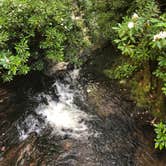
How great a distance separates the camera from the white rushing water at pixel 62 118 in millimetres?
5793

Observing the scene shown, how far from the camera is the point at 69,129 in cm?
591

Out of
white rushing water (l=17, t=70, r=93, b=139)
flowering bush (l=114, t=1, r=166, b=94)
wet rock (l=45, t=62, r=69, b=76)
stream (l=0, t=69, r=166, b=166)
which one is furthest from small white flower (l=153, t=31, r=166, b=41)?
wet rock (l=45, t=62, r=69, b=76)

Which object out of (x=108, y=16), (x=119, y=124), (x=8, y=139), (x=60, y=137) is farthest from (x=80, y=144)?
(x=108, y=16)

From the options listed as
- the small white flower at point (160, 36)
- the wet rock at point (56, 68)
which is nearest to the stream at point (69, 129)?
the wet rock at point (56, 68)

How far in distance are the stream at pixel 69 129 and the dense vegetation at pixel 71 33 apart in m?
0.55

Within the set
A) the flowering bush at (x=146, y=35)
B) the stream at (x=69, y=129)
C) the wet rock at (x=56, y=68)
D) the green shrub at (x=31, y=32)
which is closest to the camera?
the flowering bush at (x=146, y=35)

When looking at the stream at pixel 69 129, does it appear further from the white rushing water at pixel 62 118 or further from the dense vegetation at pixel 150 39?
the dense vegetation at pixel 150 39

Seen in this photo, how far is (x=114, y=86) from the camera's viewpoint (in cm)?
705

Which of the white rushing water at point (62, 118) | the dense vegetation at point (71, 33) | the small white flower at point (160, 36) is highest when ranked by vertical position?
the small white flower at point (160, 36)

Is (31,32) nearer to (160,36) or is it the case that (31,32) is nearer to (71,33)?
(71,33)

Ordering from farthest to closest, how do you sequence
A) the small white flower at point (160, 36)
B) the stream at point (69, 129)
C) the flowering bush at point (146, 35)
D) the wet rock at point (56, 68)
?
1. the wet rock at point (56, 68)
2. the stream at point (69, 129)
3. the flowering bush at point (146, 35)
4. the small white flower at point (160, 36)

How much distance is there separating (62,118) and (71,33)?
2.35 m

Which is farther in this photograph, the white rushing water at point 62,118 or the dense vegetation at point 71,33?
the white rushing water at point 62,118

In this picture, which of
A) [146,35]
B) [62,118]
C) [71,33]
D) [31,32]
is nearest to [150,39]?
[146,35]
